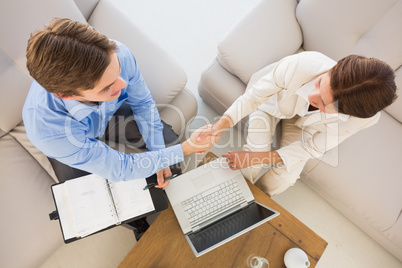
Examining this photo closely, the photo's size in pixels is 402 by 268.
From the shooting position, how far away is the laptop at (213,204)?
1048 mm

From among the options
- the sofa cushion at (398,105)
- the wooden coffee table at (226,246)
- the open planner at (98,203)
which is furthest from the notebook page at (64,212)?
the sofa cushion at (398,105)

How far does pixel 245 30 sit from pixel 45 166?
4.33 ft

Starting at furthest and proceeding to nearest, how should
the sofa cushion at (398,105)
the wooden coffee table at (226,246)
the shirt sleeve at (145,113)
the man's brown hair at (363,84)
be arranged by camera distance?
the sofa cushion at (398,105)
the shirt sleeve at (145,113)
the wooden coffee table at (226,246)
the man's brown hair at (363,84)

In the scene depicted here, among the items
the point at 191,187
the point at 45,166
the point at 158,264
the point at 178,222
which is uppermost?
the point at 191,187

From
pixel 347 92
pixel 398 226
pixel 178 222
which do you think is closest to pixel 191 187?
pixel 178 222

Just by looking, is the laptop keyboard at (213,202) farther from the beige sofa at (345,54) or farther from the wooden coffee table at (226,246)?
the beige sofa at (345,54)

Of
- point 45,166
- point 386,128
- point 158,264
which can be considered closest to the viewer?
point 158,264

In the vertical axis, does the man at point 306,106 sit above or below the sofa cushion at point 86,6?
above

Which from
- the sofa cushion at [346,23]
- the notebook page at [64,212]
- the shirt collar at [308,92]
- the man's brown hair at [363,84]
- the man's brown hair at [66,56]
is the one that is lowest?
the notebook page at [64,212]

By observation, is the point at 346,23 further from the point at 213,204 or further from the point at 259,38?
the point at 213,204

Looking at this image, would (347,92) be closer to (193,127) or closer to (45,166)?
(193,127)

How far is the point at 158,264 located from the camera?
3.47 ft

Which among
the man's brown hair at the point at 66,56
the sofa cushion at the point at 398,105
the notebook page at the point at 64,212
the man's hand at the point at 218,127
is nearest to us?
the man's brown hair at the point at 66,56

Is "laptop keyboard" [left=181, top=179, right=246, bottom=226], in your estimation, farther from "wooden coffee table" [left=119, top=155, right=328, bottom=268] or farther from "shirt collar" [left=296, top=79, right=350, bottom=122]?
"shirt collar" [left=296, top=79, right=350, bottom=122]
